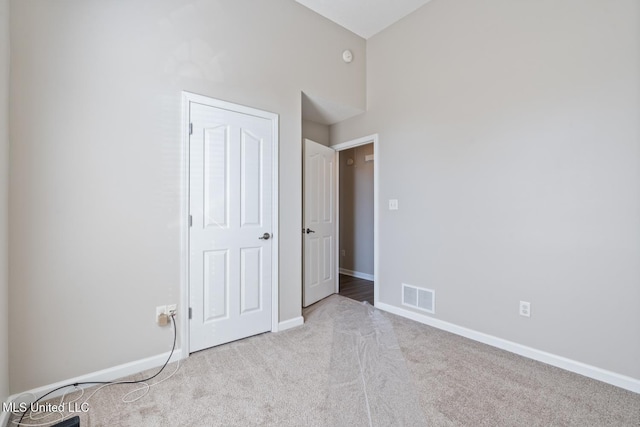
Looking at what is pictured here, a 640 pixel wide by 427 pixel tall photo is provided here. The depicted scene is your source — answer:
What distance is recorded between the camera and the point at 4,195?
162 centimetres

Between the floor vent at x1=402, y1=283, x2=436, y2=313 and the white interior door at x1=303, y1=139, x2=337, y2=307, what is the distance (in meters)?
1.08

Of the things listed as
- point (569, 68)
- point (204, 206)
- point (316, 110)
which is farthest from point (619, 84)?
point (204, 206)

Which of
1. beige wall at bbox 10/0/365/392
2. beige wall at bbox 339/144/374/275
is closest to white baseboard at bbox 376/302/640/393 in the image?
beige wall at bbox 339/144/374/275

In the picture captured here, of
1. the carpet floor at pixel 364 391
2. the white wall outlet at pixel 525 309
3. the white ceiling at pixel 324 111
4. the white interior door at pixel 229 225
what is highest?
the white ceiling at pixel 324 111

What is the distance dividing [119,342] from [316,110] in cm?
294

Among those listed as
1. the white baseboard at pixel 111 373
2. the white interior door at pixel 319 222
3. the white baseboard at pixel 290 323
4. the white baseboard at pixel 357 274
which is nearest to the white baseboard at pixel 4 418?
the white baseboard at pixel 111 373

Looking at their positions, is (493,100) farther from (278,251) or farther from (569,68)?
(278,251)

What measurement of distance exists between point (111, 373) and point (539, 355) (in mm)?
3103

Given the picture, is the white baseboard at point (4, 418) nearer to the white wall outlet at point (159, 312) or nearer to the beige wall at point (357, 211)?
the white wall outlet at point (159, 312)

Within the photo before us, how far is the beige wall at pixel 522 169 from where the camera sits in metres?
1.92

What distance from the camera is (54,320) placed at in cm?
181

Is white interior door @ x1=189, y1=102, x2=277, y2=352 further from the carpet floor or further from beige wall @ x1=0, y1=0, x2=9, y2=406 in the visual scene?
beige wall @ x1=0, y1=0, x2=9, y2=406

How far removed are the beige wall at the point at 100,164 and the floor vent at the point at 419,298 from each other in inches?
89.3

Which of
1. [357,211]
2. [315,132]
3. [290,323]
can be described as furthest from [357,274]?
[315,132]
